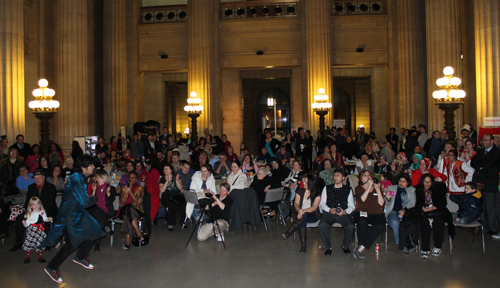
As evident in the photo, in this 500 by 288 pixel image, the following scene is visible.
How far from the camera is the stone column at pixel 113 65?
20.2 meters

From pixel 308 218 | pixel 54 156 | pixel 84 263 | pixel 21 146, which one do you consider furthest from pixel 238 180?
pixel 21 146

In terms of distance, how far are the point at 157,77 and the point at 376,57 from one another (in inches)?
459

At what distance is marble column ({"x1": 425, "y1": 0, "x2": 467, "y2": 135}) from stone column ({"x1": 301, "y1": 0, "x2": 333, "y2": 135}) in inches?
188

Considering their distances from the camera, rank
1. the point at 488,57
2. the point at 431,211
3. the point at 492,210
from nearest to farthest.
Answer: the point at 431,211 → the point at 492,210 → the point at 488,57

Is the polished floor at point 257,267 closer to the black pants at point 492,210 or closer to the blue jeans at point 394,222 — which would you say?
the blue jeans at point 394,222

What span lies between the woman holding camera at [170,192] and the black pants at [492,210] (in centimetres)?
605

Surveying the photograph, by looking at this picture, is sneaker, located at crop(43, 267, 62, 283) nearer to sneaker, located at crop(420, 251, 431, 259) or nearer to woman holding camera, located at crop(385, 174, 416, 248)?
woman holding camera, located at crop(385, 174, 416, 248)

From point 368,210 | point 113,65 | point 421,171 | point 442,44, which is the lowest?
point 368,210

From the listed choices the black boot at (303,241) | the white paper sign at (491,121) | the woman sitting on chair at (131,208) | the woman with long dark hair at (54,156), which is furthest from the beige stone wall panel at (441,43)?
the woman with long dark hair at (54,156)

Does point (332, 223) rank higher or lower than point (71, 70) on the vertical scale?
lower

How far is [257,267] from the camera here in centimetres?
672

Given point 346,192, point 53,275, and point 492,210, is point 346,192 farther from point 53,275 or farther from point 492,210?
point 53,275

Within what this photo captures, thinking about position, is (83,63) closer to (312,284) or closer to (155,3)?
(155,3)

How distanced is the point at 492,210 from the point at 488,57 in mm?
6852
